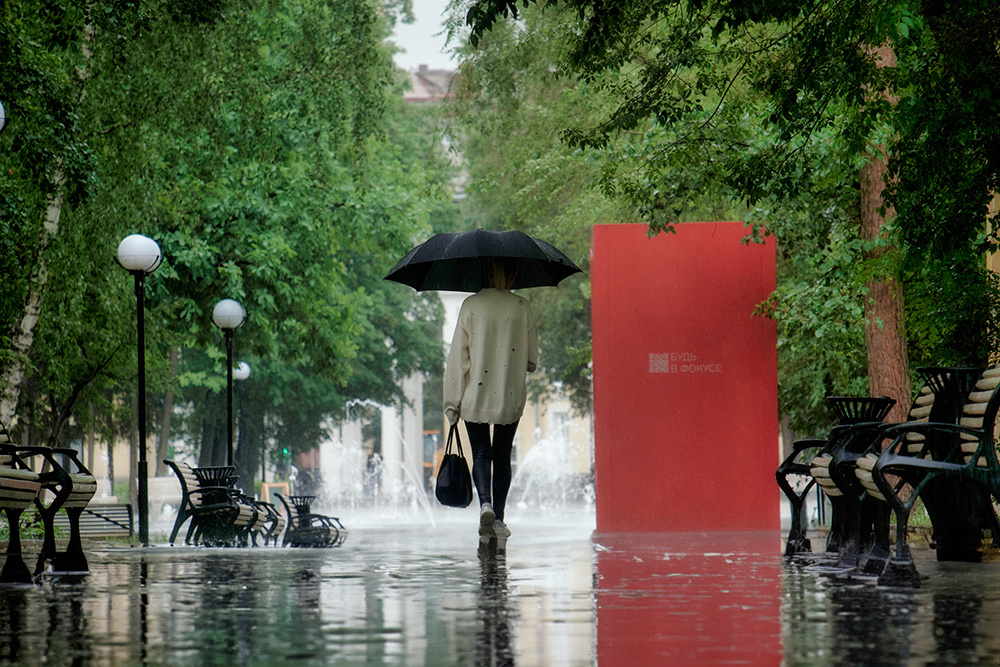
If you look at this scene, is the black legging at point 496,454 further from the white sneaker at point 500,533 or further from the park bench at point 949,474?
the park bench at point 949,474

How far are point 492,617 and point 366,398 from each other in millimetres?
37129

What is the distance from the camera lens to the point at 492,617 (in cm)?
559

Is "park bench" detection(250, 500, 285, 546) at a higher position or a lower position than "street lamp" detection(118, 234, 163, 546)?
lower

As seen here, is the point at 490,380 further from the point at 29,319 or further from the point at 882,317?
the point at 29,319

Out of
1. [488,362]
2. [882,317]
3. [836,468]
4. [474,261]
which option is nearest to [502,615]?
[836,468]

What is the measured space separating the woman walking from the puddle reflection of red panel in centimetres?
97

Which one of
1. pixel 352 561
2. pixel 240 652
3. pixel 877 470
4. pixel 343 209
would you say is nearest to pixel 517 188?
pixel 343 209

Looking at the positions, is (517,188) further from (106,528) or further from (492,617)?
(492,617)

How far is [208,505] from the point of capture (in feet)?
52.9

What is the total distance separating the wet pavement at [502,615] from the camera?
179 inches

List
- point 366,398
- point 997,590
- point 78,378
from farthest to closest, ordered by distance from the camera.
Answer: point 366,398 → point 78,378 → point 997,590

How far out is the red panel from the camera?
14.0m

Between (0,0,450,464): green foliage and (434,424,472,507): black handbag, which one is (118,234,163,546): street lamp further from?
(434,424,472,507): black handbag

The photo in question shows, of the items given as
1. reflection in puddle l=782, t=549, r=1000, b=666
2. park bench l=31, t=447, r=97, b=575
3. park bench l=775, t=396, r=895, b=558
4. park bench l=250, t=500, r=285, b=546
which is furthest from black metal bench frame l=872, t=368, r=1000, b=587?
park bench l=250, t=500, r=285, b=546
